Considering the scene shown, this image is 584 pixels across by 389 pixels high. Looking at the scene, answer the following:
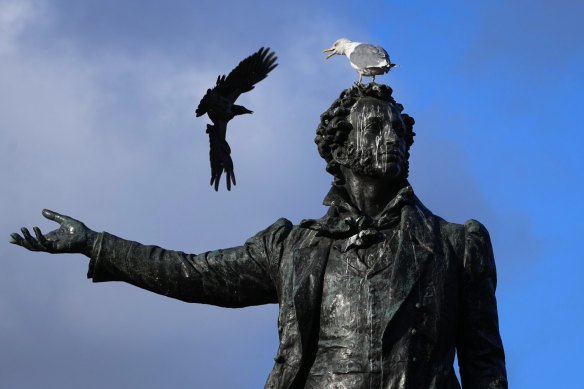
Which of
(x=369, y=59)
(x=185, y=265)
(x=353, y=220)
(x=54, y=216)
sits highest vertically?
(x=369, y=59)

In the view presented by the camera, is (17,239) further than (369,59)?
No

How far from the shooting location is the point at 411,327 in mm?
20109

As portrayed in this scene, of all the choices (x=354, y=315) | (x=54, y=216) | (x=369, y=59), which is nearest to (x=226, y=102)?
(x=369, y=59)

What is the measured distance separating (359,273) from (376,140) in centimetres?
136

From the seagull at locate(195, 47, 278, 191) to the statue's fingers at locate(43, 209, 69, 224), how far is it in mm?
4242

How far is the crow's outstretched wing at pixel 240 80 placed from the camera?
26861 mm

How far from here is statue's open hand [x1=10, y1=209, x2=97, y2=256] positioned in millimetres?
20969

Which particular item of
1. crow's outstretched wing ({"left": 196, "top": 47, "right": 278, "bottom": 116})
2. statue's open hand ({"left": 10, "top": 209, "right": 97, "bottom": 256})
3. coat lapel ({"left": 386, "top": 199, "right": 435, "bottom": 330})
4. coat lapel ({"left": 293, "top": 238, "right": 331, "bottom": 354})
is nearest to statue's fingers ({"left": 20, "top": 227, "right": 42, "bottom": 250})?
statue's open hand ({"left": 10, "top": 209, "right": 97, "bottom": 256})

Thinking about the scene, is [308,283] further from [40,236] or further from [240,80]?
[240,80]

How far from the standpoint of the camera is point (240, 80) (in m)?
27.9

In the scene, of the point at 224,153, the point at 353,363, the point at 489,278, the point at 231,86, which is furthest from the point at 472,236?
the point at 231,86

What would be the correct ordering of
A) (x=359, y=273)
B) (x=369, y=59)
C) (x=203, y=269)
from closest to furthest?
1. (x=359, y=273)
2. (x=203, y=269)
3. (x=369, y=59)

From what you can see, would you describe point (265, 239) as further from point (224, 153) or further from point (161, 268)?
point (224, 153)

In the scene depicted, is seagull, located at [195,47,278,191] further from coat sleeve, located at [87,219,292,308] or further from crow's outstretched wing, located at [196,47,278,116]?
coat sleeve, located at [87,219,292,308]
